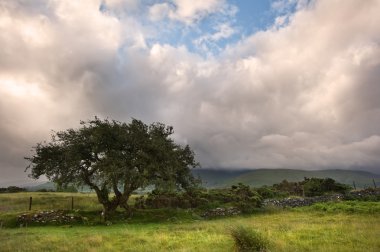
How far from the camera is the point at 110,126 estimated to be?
42625mm

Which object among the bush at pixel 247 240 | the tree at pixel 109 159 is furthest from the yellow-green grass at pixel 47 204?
the bush at pixel 247 240

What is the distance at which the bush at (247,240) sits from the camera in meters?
18.1

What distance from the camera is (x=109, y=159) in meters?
40.4

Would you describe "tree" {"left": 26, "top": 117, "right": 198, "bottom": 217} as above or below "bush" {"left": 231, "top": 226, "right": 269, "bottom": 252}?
above

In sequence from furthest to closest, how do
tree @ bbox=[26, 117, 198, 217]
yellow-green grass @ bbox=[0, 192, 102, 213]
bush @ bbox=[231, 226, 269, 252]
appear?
yellow-green grass @ bbox=[0, 192, 102, 213] → tree @ bbox=[26, 117, 198, 217] → bush @ bbox=[231, 226, 269, 252]

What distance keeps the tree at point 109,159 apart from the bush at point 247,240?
74.5ft

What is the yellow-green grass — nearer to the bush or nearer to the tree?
the tree

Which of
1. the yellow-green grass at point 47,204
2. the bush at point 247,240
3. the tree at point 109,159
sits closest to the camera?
the bush at point 247,240

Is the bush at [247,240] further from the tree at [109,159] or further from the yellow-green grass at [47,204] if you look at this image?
the yellow-green grass at [47,204]

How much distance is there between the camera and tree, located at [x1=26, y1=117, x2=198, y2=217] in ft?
135

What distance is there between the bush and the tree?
74.5ft

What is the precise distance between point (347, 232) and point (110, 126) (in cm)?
2867

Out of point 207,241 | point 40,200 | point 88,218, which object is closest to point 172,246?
point 207,241

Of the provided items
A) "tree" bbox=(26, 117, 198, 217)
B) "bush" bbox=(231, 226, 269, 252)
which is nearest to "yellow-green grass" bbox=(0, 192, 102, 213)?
"tree" bbox=(26, 117, 198, 217)
